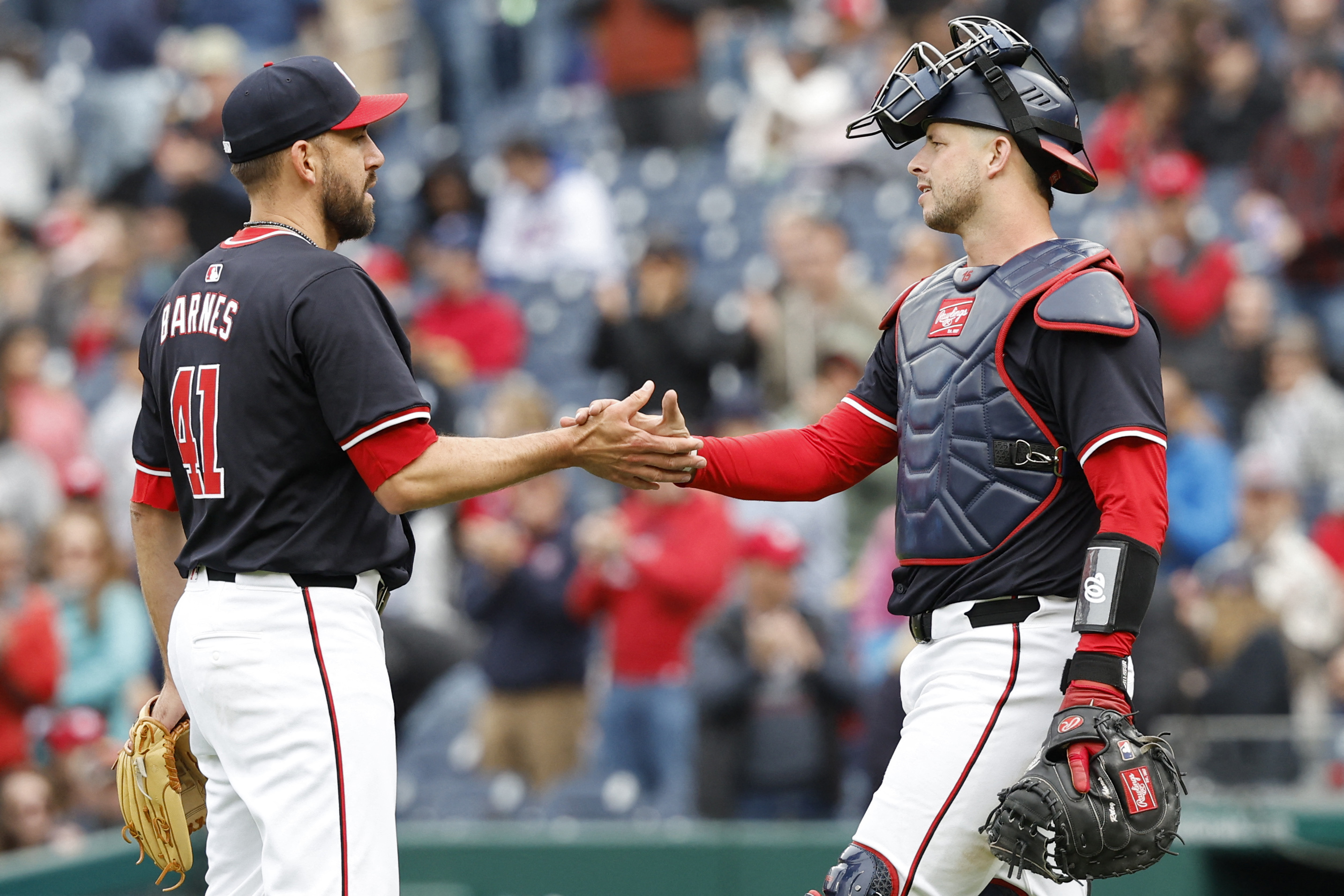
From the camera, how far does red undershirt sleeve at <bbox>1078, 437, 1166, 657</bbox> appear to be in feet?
11.8

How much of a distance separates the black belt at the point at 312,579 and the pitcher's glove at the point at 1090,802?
155 centimetres

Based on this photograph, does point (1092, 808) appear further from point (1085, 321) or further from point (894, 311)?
point (894, 311)

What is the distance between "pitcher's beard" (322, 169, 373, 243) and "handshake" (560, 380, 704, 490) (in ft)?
2.33

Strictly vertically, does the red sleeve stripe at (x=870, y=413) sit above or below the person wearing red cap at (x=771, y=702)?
above

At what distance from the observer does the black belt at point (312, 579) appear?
149 inches

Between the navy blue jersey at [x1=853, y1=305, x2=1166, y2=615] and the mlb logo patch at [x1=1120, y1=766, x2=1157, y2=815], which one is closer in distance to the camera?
the mlb logo patch at [x1=1120, y1=766, x2=1157, y2=815]

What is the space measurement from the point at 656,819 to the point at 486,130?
8089 millimetres

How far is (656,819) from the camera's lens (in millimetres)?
8125

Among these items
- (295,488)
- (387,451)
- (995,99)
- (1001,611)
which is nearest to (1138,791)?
(1001,611)

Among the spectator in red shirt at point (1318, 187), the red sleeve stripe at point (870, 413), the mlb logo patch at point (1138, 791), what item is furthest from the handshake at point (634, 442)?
the spectator in red shirt at point (1318, 187)

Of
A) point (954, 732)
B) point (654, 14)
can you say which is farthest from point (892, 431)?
point (654, 14)

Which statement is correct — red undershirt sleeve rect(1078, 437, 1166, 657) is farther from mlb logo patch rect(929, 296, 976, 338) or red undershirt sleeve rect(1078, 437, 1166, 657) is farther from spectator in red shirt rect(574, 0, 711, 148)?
spectator in red shirt rect(574, 0, 711, 148)

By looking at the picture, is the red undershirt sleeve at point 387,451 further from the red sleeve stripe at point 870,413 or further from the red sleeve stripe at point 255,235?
the red sleeve stripe at point 870,413

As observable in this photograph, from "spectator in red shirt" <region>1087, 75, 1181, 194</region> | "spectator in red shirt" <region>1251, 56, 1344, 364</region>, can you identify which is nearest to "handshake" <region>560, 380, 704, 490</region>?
"spectator in red shirt" <region>1251, 56, 1344, 364</region>
